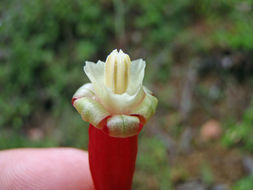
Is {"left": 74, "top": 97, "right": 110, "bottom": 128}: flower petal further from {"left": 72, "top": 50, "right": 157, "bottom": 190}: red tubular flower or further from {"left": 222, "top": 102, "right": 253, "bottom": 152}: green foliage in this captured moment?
{"left": 222, "top": 102, "right": 253, "bottom": 152}: green foliage

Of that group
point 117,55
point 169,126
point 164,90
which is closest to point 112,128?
point 117,55

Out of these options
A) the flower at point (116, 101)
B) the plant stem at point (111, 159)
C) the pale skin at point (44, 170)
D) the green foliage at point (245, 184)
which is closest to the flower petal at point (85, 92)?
the flower at point (116, 101)

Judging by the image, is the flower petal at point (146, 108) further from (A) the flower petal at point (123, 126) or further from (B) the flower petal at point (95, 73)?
(B) the flower petal at point (95, 73)

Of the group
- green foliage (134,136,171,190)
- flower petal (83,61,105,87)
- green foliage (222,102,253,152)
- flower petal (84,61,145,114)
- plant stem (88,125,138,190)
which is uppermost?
green foliage (222,102,253,152)

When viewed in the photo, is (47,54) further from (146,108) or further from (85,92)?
(146,108)

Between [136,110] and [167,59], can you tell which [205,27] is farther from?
[136,110]

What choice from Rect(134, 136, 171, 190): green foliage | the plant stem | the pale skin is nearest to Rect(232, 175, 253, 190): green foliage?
Rect(134, 136, 171, 190): green foliage
